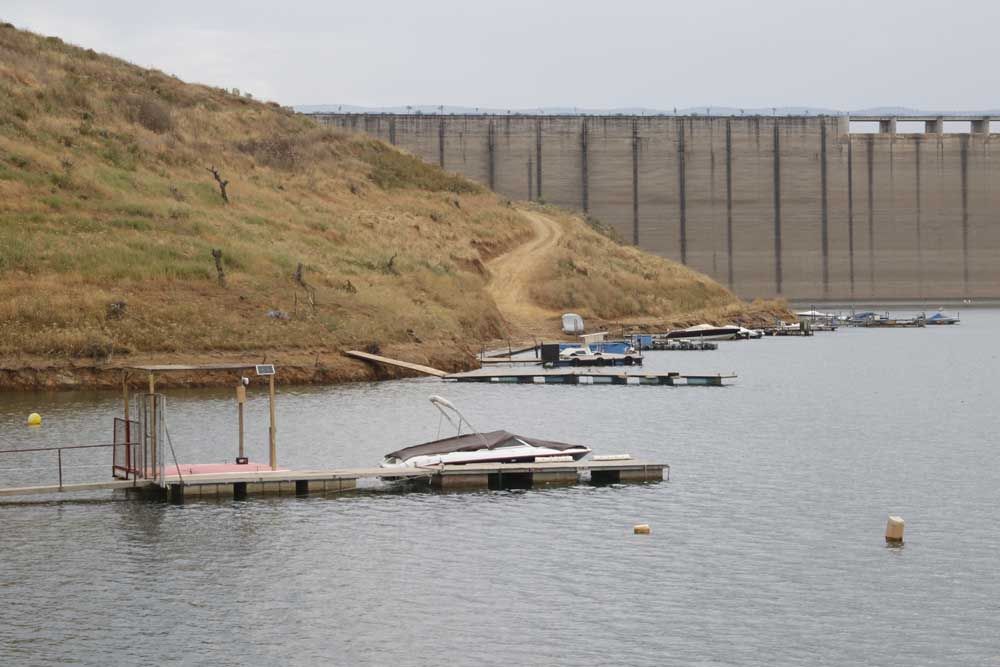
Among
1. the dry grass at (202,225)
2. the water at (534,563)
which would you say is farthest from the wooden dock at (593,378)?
the water at (534,563)

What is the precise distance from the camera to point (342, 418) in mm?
48375

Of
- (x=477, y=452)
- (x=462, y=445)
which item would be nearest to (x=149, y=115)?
(x=462, y=445)

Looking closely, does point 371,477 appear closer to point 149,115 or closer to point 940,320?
point 149,115

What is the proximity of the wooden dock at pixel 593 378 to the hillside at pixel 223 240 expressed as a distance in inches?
142

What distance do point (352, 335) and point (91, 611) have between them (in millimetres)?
42374

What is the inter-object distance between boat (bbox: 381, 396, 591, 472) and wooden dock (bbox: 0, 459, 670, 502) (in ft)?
1.18

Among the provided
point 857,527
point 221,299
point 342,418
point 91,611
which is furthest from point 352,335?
point 91,611

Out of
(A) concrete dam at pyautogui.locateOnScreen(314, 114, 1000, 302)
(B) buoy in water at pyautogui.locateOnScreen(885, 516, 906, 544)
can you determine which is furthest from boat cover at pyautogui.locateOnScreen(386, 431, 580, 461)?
(A) concrete dam at pyautogui.locateOnScreen(314, 114, 1000, 302)

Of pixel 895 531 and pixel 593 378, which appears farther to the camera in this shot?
pixel 593 378

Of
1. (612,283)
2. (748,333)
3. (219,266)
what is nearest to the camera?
(219,266)

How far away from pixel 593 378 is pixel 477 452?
33.9 meters

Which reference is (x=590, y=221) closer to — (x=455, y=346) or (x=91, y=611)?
(x=455, y=346)

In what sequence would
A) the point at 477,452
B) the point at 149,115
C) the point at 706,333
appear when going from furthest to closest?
the point at 706,333 < the point at 149,115 < the point at 477,452

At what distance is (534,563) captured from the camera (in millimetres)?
26562
